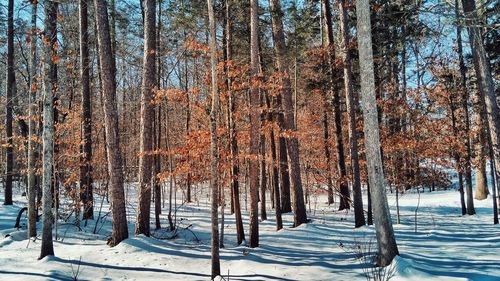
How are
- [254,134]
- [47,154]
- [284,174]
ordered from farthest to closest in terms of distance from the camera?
[284,174] → [254,134] → [47,154]

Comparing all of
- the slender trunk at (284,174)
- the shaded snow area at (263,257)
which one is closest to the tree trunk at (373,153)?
the shaded snow area at (263,257)

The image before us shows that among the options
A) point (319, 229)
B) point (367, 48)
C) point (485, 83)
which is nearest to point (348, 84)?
point (485, 83)

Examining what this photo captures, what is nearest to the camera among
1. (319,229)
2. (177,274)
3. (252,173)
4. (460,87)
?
(177,274)

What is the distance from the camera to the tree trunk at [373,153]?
6.37m

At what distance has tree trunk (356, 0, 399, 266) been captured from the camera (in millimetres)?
6367

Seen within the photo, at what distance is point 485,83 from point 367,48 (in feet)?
16.0

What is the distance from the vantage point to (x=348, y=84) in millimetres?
12523

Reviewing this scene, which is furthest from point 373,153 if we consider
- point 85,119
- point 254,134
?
point 85,119

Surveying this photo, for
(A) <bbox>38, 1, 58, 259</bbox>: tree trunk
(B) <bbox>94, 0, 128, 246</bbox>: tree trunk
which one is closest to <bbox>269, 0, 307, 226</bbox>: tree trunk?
(B) <bbox>94, 0, 128, 246</bbox>: tree trunk

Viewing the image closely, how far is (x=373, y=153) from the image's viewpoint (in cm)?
651

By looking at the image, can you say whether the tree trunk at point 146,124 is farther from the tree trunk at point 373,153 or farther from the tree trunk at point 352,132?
the tree trunk at point 352,132

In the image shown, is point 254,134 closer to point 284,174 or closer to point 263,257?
point 263,257

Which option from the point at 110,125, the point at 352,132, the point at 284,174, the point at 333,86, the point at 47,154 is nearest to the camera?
the point at 47,154

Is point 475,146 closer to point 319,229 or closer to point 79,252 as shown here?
point 319,229
